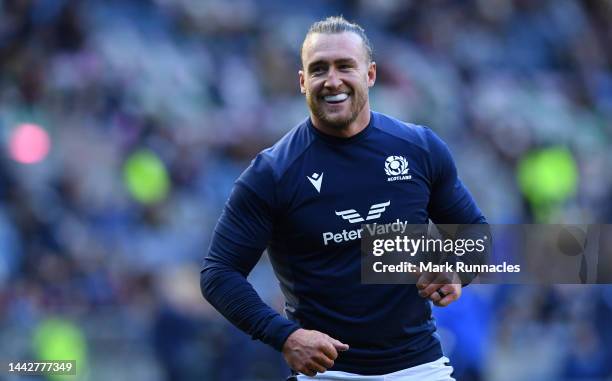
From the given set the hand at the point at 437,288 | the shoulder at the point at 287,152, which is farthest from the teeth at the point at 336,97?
the hand at the point at 437,288

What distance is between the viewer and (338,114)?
5.54m

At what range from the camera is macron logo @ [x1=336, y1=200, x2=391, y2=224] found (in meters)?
5.51

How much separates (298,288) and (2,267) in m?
6.23

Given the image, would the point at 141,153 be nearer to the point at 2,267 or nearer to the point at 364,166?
the point at 2,267

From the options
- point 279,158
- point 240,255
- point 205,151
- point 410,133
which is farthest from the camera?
point 205,151

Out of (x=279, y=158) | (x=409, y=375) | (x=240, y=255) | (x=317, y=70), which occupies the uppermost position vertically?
(x=317, y=70)

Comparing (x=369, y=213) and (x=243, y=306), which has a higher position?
(x=369, y=213)

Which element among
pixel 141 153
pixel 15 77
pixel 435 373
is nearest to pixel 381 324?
pixel 435 373

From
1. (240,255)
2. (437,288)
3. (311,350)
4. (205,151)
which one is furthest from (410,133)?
(205,151)

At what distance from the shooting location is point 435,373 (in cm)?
559

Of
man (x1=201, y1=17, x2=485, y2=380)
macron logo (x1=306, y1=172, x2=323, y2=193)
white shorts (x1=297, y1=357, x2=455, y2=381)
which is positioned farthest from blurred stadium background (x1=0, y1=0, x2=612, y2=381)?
macron logo (x1=306, y1=172, x2=323, y2=193)

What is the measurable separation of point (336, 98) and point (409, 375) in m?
1.26

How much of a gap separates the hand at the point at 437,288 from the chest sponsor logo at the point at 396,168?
484mm

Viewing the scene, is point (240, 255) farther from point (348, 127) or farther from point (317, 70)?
point (317, 70)
